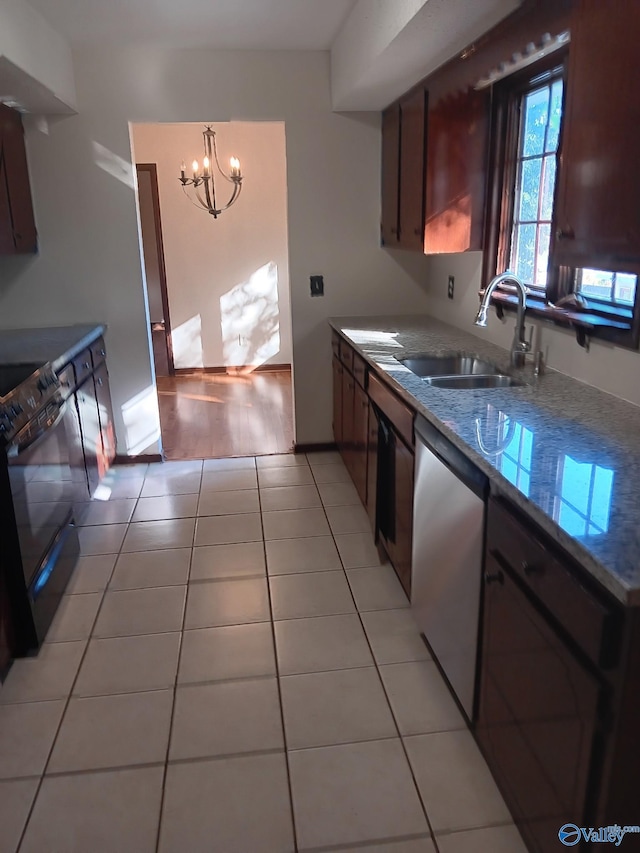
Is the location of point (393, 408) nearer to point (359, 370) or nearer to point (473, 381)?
point (473, 381)

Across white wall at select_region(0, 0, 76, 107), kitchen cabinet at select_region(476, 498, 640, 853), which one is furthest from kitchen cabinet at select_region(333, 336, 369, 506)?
white wall at select_region(0, 0, 76, 107)

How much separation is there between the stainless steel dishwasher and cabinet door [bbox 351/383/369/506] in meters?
0.92

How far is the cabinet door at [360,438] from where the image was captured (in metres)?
3.13

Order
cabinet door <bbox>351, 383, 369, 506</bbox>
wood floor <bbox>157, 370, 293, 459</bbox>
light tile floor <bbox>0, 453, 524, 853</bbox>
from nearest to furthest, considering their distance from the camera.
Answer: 1. light tile floor <bbox>0, 453, 524, 853</bbox>
2. cabinet door <bbox>351, 383, 369, 506</bbox>
3. wood floor <bbox>157, 370, 293, 459</bbox>

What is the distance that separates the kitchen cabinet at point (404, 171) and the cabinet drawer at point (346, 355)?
2.08 ft

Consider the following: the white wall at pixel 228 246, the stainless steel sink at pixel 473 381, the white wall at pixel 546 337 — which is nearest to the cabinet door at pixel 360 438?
the stainless steel sink at pixel 473 381

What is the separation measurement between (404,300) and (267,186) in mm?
3060

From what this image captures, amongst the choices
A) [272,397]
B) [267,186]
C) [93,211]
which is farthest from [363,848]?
[267,186]

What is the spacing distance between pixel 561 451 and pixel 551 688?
60 centimetres

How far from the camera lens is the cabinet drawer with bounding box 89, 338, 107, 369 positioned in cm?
368

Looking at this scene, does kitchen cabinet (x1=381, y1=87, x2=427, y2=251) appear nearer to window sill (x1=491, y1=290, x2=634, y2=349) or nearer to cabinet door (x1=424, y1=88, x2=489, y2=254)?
cabinet door (x1=424, y1=88, x2=489, y2=254)

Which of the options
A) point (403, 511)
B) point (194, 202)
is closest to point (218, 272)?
point (194, 202)

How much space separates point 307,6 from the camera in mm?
2973

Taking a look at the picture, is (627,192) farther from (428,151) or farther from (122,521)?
(122,521)
